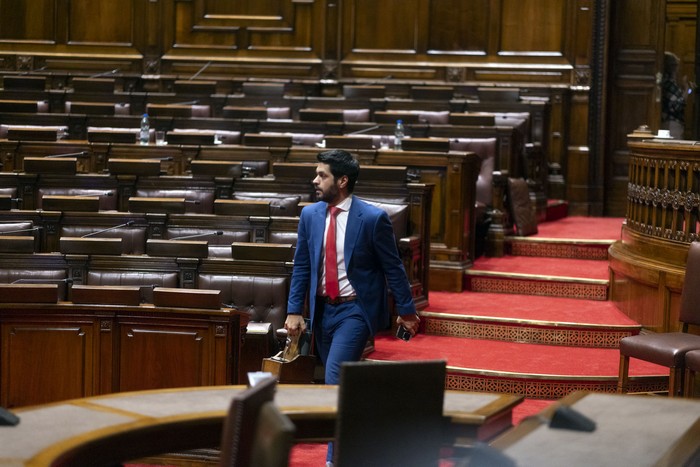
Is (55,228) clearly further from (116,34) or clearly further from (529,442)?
(116,34)

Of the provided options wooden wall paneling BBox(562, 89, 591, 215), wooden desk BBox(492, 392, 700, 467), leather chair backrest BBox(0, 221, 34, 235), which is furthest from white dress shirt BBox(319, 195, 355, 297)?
wooden wall paneling BBox(562, 89, 591, 215)

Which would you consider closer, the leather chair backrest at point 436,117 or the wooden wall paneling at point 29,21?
the leather chair backrest at point 436,117

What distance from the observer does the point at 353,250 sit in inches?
154

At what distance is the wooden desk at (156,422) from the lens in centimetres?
224

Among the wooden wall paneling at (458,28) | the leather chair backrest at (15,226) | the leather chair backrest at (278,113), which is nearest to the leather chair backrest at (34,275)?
the leather chair backrest at (15,226)

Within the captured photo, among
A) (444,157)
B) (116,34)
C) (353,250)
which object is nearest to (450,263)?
(444,157)

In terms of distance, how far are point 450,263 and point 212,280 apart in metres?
2.00

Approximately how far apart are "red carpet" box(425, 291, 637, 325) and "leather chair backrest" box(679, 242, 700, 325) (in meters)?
1.06

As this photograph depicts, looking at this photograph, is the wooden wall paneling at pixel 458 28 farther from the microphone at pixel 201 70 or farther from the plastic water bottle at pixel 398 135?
the plastic water bottle at pixel 398 135

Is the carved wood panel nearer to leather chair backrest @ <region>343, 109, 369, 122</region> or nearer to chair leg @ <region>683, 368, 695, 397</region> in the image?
chair leg @ <region>683, 368, 695, 397</region>

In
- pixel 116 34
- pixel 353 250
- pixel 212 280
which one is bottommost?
pixel 212 280

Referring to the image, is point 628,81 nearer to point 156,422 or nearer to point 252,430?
point 156,422

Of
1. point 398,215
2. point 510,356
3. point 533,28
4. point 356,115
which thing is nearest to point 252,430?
point 510,356

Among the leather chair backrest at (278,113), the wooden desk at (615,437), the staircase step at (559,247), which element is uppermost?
the leather chair backrest at (278,113)
